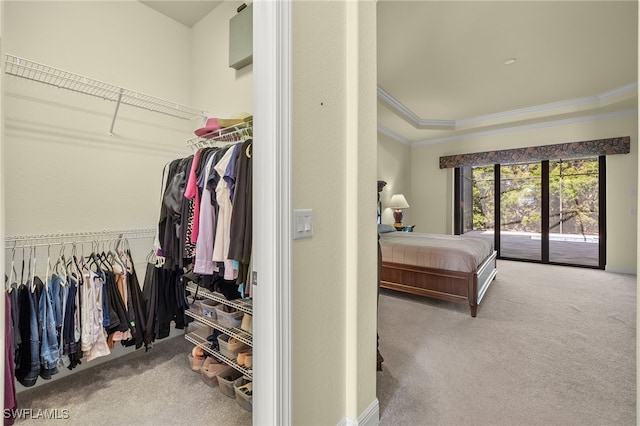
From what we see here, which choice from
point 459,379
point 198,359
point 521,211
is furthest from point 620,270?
point 198,359

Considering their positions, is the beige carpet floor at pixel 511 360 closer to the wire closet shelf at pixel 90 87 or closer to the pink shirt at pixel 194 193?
the pink shirt at pixel 194 193

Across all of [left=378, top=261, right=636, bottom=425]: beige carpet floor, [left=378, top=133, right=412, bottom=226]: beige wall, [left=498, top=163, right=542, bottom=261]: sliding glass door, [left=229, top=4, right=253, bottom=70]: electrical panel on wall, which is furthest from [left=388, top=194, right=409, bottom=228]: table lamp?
[left=229, top=4, right=253, bottom=70]: electrical panel on wall

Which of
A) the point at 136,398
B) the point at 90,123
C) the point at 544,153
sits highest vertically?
the point at 544,153

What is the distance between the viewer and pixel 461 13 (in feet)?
8.67

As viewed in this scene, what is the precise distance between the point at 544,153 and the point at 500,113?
3.53ft

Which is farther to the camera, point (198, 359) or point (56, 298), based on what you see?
point (198, 359)

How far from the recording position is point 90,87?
209 cm

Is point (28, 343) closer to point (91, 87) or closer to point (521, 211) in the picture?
point (91, 87)

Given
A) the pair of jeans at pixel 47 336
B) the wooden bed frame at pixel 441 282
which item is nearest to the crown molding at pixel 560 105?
the wooden bed frame at pixel 441 282

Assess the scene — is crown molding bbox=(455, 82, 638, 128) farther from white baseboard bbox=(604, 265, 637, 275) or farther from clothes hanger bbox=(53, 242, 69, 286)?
clothes hanger bbox=(53, 242, 69, 286)

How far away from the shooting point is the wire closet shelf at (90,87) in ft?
5.79

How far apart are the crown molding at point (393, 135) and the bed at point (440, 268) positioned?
2597 mm

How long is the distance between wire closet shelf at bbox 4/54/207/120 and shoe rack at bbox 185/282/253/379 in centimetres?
142

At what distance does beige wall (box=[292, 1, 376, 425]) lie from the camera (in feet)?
3.90
